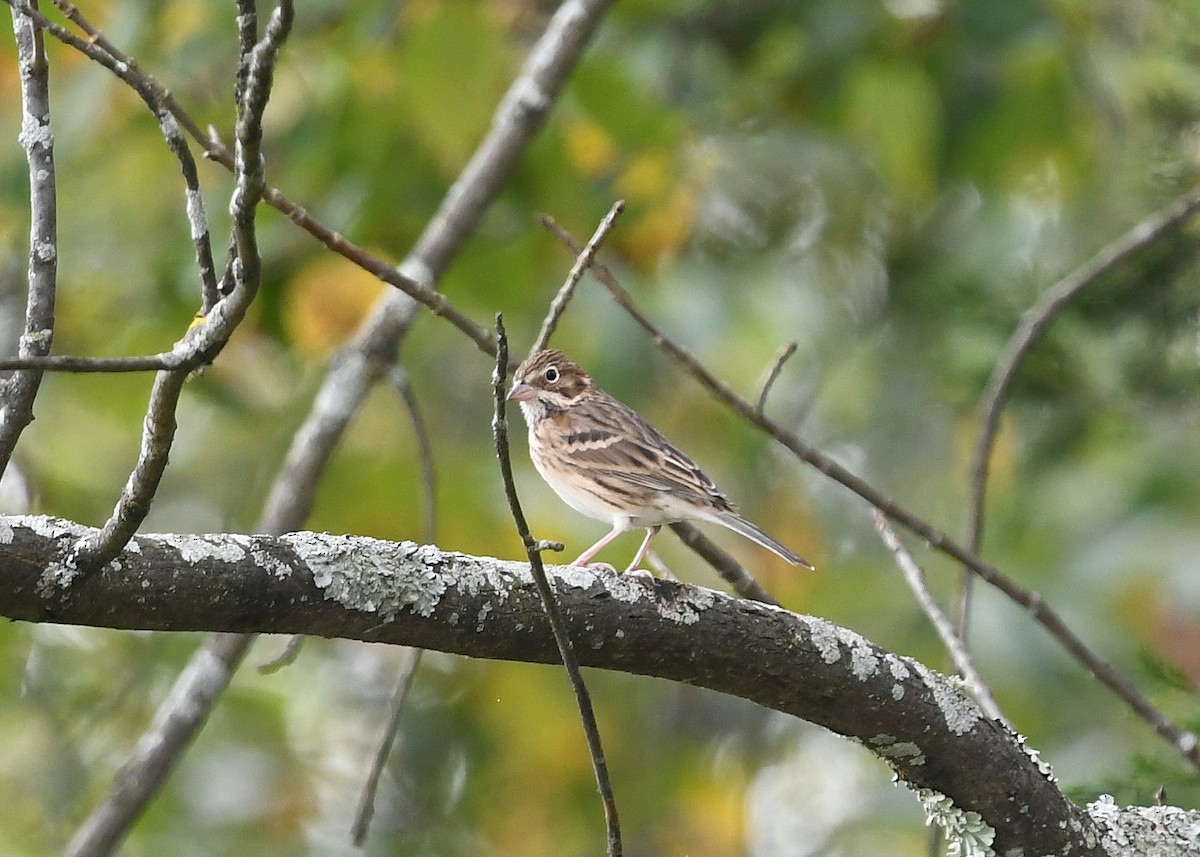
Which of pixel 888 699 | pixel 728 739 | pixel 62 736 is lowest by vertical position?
pixel 888 699

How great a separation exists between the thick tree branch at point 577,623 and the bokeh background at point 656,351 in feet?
3.07

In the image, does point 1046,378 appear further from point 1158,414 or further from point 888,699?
point 888,699

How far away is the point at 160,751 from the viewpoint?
4355mm

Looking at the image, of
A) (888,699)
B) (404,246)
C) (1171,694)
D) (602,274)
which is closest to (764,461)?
(404,246)

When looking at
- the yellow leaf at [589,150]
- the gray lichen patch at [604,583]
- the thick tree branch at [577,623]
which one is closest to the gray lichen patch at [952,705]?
the thick tree branch at [577,623]

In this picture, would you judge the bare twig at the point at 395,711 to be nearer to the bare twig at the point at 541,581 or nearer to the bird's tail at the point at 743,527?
the bird's tail at the point at 743,527

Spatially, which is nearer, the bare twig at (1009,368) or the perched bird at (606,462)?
the bare twig at (1009,368)

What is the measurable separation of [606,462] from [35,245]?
254 cm

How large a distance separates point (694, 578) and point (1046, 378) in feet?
6.47

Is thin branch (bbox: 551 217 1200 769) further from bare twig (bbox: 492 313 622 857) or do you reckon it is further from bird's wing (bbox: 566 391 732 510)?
bare twig (bbox: 492 313 622 857)

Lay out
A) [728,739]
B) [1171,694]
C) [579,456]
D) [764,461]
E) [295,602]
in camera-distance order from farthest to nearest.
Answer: [728,739] → [764,461] → [579,456] → [1171,694] → [295,602]

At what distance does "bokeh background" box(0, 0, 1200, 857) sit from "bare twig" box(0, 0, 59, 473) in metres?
1.71

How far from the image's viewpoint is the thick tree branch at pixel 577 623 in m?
2.26

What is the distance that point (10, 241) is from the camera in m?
6.02
